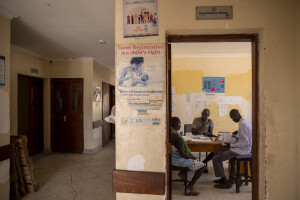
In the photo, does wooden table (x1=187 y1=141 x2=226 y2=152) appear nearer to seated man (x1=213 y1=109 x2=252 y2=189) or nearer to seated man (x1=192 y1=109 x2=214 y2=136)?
seated man (x1=213 y1=109 x2=252 y2=189)

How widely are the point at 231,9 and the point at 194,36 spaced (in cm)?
36

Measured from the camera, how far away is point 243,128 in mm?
3217

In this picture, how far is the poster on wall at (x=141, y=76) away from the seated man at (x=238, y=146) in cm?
229

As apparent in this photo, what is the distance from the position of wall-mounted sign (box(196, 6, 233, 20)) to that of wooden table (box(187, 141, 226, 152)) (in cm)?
247

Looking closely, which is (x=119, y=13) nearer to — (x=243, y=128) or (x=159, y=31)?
(x=159, y=31)

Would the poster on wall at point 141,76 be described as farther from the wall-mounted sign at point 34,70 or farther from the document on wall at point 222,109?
the wall-mounted sign at point 34,70

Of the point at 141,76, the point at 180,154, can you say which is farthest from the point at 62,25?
the point at 180,154

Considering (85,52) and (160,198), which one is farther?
(85,52)

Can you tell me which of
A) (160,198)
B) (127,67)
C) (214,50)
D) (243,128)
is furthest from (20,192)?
(214,50)

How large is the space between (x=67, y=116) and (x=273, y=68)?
5597 mm

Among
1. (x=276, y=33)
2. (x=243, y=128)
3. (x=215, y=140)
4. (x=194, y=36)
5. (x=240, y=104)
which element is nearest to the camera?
(x=276, y=33)

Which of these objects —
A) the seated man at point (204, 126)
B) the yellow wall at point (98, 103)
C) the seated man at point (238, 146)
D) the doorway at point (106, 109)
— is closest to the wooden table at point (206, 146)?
the seated man at point (238, 146)

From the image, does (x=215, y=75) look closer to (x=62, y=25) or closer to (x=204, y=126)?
(x=204, y=126)

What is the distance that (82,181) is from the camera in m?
3.83
